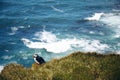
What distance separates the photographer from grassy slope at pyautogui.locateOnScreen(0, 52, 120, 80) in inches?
716

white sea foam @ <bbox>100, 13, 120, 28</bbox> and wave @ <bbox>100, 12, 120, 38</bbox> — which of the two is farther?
white sea foam @ <bbox>100, 13, 120, 28</bbox>

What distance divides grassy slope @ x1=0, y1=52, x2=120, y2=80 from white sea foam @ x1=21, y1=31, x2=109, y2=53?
157 ft

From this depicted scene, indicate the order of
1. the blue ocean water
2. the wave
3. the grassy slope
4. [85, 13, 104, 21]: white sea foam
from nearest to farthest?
the grassy slope < the blue ocean water < the wave < [85, 13, 104, 21]: white sea foam

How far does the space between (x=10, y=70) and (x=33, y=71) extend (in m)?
1.52

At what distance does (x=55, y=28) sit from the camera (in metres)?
86.0

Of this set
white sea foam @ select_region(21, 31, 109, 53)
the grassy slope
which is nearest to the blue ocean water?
white sea foam @ select_region(21, 31, 109, 53)

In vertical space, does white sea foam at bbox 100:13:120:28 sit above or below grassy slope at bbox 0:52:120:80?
below

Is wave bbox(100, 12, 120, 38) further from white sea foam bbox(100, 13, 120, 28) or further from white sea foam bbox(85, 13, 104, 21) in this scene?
white sea foam bbox(85, 13, 104, 21)

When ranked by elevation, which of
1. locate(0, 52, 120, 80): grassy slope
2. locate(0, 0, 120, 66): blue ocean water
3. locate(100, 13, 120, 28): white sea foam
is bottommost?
locate(0, 0, 120, 66): blue ocean water

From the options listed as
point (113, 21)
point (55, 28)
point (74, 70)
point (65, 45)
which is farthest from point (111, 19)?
point (74, 70)

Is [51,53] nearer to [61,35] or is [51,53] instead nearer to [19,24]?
[61,35]

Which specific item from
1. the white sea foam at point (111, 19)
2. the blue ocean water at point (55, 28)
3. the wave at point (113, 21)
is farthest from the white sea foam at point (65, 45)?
the white sea foam at point (111, 19)

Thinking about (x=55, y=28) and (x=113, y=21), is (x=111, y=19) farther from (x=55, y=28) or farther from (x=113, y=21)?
(x=55, y=28)

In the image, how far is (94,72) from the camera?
1841 cm
